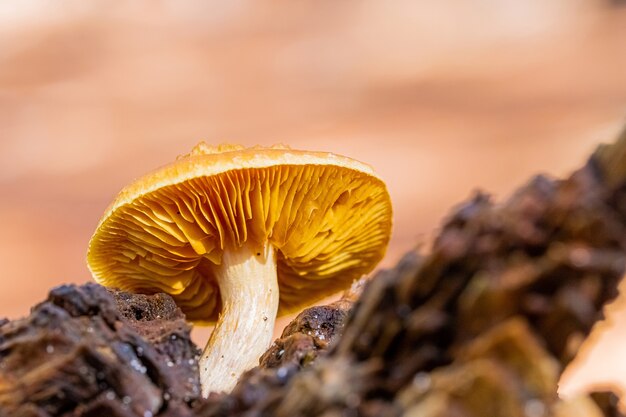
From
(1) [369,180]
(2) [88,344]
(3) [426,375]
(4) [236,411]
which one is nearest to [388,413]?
(3) [426,375]

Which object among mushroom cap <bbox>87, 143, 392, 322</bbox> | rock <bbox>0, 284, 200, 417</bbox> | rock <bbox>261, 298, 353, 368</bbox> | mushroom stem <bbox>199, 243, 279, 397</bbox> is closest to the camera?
rock <bbox>0, 284, 200, 417</bbox>

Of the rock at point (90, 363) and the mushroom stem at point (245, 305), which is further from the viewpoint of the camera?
the mushroom stem at point (245, 305)

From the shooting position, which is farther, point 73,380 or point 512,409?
point 73,380

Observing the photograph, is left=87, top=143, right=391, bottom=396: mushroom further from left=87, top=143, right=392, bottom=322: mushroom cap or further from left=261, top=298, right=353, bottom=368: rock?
left=261, top=298, right=353, bottom=368: rock

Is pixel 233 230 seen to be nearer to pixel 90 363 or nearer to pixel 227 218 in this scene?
pixel 227 218

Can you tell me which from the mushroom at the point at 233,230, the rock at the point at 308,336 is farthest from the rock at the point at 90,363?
the mushroom at the point at 233,230

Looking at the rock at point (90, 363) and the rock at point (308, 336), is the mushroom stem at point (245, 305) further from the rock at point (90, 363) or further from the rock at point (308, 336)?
the rock at point (90, 363)

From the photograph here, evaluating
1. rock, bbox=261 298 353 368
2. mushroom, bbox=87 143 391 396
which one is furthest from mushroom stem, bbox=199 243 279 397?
rock, bbox=261 298 353 368

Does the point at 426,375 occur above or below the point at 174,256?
below

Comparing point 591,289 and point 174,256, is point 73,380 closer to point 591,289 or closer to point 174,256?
point 591,289
